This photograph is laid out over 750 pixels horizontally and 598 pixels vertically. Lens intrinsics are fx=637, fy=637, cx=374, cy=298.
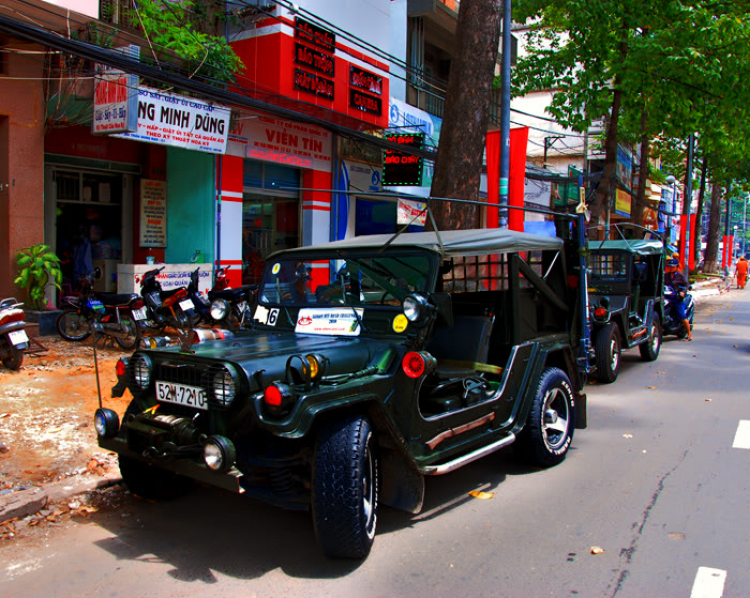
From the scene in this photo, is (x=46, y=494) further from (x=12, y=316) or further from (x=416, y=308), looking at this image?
(x=12, y=316)

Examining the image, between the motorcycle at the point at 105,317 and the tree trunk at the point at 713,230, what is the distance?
37.4m

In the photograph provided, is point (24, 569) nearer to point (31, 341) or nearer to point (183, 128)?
point (31, 341)

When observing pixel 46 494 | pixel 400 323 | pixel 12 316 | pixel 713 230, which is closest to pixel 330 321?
pixel 400 323

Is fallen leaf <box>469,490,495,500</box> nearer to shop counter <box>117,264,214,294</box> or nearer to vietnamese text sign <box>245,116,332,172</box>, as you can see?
shop counter <box>117,264,214,294</box>

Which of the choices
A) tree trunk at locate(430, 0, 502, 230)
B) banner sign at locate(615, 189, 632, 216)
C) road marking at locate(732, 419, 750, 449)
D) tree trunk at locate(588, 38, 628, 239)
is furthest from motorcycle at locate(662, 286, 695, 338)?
banner sign at locate(615, 189, 632, 216)

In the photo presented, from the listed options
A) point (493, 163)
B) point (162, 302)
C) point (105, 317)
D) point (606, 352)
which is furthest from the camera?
point (493, 163)

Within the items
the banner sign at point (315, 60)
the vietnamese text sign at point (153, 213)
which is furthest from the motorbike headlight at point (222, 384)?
the banner sign at point (315, 60)

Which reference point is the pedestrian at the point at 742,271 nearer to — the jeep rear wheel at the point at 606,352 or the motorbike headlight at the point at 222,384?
the jeep rear wheel at the point at 606,352

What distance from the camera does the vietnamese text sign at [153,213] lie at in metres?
11.8

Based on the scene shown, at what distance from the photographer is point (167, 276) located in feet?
36.1

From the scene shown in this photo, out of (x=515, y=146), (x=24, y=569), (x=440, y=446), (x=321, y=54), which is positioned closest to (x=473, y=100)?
(x=515, y=146)

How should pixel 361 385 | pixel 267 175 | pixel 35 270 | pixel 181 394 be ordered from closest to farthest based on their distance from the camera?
1. pixel 361 385
2. pixel 181 394
3. pixel 35 270
4. pixel 267 175

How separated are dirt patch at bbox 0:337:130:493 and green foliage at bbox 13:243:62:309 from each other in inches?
36.8

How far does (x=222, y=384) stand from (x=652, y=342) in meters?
9.17
